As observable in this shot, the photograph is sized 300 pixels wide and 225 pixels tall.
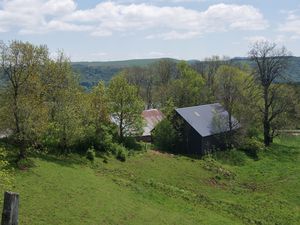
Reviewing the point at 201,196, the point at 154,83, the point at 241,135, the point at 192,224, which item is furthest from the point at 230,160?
the point at 154,83

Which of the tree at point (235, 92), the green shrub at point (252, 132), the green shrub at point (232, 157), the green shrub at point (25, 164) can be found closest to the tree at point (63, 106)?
the green shrub at point (25, 164)

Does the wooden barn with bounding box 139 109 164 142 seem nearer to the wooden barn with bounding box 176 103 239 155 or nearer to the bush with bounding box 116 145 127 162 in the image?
the wooden barn with bounding box 176 103 239 155

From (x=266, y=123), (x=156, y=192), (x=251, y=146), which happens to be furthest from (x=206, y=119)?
(x=156, y=192)

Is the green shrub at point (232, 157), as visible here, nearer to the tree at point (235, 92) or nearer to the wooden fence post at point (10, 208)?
the tree at point (235, 92)

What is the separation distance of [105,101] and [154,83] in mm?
64000

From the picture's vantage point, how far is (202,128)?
57.1 m

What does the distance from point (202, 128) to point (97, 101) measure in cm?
1608

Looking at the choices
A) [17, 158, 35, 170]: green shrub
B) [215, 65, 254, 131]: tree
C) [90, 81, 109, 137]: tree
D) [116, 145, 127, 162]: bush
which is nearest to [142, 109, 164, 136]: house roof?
[215, 65, 254, 131]: tree

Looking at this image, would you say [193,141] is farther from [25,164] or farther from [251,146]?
[25,164]

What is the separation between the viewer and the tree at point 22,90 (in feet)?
115

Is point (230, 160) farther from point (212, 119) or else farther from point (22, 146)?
point (22, 146)

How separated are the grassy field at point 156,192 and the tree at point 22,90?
118 inches

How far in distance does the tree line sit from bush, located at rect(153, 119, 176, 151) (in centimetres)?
209

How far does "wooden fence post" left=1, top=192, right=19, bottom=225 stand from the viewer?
267 inches
